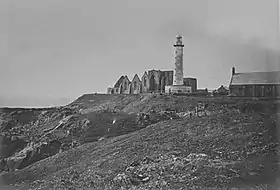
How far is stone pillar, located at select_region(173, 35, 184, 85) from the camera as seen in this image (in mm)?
5955

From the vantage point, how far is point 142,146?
5398 millimetres

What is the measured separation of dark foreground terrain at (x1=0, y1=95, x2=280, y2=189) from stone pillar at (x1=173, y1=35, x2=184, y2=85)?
632mm

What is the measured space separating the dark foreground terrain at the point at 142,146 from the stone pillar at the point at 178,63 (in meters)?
0.63

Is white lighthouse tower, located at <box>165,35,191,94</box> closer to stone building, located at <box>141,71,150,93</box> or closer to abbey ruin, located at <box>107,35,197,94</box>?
abbey ruin, located at <box>107,35,197,94</box>

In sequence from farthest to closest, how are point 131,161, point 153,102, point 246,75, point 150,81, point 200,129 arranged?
point 150,81, point 153,102, point 246,75, point 200,129, point 131,161

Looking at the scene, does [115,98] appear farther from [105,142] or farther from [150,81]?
[105,142]

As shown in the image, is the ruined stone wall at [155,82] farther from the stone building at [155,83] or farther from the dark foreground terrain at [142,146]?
the dark foreground terrain at [142,146]

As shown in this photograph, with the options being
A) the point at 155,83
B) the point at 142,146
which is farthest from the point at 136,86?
the point at 142,146

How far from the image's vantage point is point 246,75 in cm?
655

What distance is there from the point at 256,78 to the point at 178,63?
1415 mm

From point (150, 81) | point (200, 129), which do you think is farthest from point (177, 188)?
point (150, 81)

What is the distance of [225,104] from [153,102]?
59.7 inches

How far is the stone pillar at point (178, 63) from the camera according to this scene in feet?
19.5

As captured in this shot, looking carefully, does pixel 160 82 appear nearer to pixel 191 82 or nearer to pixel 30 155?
pixel 191 82
